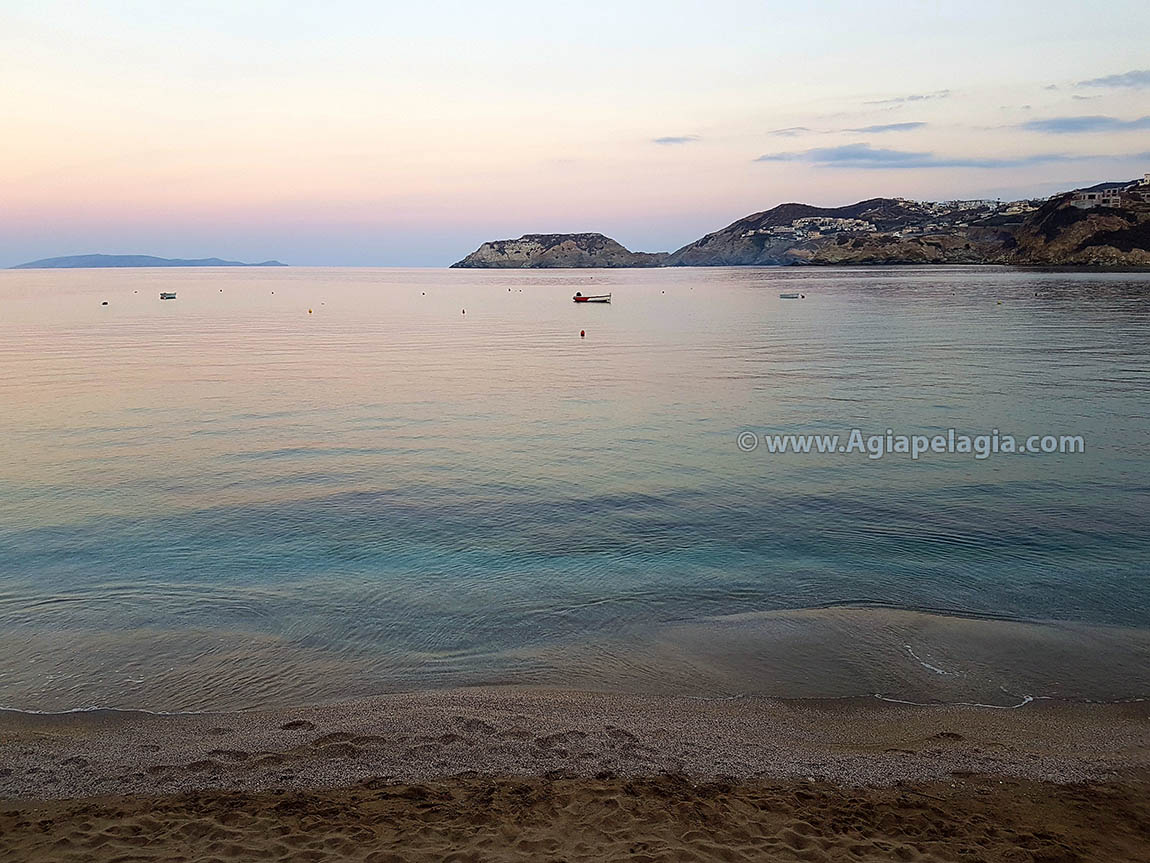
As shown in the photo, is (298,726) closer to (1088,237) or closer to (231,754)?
(231,754)

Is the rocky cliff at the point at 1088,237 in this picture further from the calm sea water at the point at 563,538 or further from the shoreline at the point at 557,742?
the shoreline at the point at 557,742

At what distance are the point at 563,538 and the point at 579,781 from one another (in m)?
7.53

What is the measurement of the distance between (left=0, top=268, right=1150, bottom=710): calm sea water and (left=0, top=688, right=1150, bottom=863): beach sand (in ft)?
2.31

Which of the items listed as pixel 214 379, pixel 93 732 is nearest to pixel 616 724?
pixel 93 732

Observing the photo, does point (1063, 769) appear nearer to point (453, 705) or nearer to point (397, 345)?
point (453, 705)

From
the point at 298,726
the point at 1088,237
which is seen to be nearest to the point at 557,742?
the point at 298,726

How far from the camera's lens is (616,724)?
8.09 m

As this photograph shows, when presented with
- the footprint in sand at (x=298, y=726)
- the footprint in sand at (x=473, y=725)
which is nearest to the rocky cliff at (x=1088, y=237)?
the footprint in sand at (x=473, y=725)

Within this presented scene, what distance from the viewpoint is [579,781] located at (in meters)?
6.88

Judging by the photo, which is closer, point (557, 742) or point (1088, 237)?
point (557, 742)

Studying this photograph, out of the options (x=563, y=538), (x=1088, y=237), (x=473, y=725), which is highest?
(x=1088, y=237)

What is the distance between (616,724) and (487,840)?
240 cm

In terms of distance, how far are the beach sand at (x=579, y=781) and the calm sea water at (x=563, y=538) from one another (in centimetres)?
71

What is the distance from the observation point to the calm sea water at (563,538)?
9.61 m
